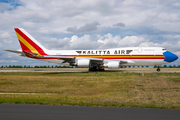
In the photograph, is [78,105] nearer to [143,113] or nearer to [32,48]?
[143,113]

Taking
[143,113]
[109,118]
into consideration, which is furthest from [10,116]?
[143,113]

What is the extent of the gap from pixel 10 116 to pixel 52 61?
27.7 metres

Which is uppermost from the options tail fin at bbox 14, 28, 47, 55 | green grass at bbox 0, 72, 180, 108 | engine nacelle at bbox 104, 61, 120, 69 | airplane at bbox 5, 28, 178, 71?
tail fin at bbox 14, 28, 47, 55

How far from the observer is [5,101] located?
355 inches

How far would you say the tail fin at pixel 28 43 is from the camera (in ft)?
111

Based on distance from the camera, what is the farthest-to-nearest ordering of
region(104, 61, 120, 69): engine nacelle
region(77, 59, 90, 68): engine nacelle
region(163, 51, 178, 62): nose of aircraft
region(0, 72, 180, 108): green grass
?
region(163, 51, 178, 62): nose of aircraft < region(77, 59, 90, 68): engine nacelle < region(104, 61, 120, 69): engine nacelle < region(0, 72, 180, 108): green grass

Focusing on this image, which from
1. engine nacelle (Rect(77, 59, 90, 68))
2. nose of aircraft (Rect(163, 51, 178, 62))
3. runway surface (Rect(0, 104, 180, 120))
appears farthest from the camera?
nose of aircraft (Rect(163, 51, 178, 62))

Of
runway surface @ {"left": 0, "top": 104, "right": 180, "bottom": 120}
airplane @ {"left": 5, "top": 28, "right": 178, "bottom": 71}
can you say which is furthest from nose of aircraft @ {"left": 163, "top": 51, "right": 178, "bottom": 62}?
runway surface @ {"left": 0, "top": 104, "right": 180, "bottom": 120}

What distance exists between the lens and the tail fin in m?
33.8

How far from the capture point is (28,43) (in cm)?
3412

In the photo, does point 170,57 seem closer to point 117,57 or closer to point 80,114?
point 117,57

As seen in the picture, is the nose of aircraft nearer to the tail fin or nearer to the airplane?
the airplane

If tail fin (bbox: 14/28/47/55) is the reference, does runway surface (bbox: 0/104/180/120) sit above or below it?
below

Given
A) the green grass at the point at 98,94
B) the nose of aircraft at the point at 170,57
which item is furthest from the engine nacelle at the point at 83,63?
the nose of aircraft at the point at 170,57
